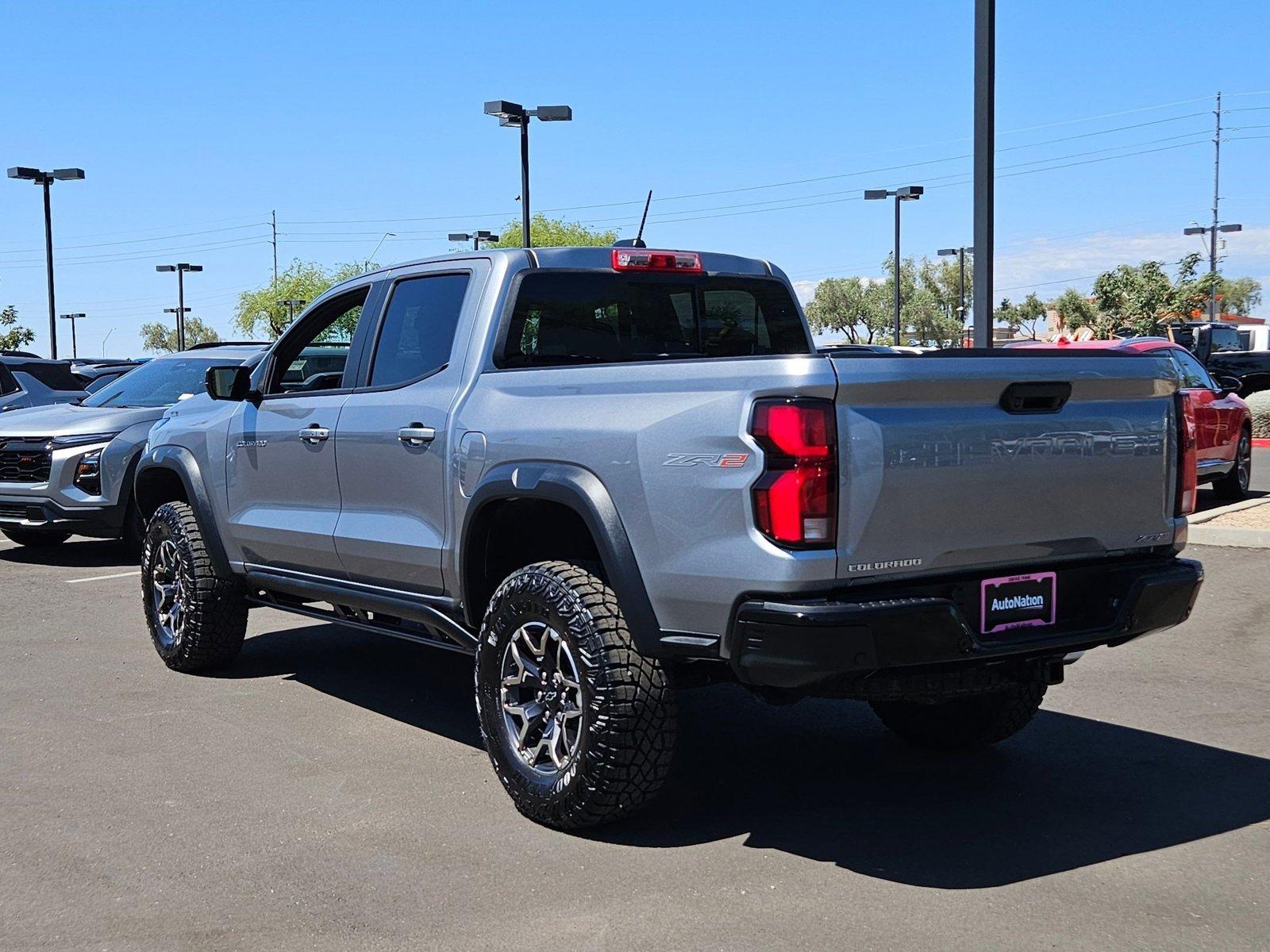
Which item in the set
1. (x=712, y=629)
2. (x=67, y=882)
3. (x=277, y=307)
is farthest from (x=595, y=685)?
(x=277, y=307)

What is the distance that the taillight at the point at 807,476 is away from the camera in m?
4.03

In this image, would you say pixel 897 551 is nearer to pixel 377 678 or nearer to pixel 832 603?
pixel 832 603

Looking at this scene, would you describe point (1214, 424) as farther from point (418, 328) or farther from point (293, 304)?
point (293, 304)

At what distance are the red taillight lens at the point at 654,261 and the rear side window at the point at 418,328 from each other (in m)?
0.64

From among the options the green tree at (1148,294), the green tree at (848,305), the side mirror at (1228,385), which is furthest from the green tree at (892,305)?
the side mirror at (1228,385)

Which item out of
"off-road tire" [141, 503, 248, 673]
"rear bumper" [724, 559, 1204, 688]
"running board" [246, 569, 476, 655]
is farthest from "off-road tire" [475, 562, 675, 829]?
"off-road tire" [141, 503, 248, 673]

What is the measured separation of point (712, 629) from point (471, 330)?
1.85 m

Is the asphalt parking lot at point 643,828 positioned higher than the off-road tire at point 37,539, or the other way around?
the off-road tire at point 37,539

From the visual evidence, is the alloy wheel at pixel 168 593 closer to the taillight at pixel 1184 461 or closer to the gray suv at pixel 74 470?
the gray suv at pixel 74 470

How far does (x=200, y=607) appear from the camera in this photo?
7.12 metres

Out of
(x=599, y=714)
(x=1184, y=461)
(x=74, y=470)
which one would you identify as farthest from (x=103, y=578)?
(x=1184, y=461)

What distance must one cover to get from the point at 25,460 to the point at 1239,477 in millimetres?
11683

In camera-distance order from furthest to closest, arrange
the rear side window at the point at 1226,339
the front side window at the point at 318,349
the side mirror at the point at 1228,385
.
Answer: the rear side window at the point at 1226,339
the side mirror at the point at 1228,385
the front side window at the point at 318,349

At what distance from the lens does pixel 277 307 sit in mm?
89938
